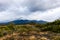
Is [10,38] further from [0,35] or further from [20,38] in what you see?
[0,35]

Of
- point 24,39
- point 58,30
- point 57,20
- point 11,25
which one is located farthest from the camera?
point 57,20

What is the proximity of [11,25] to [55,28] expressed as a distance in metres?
6.01

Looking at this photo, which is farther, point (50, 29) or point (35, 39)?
point (50, 29)

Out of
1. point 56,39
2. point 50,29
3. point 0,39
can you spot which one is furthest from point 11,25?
point 56,39

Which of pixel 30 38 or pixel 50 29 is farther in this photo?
pixel 50 29

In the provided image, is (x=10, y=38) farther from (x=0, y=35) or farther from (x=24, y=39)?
(x=0, y=35)

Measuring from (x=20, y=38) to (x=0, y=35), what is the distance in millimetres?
3248

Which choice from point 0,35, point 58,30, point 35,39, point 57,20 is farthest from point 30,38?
point 57,20

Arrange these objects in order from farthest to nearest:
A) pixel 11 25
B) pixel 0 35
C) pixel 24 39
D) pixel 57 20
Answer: pixel 57 20
pixel 11 25
pixel 0 35
pixel 24 39

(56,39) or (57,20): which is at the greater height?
(57,20)

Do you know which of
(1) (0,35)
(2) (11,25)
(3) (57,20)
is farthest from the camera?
(3) (57,20)

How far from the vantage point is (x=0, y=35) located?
61.7 ft

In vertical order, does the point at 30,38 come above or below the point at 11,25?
below

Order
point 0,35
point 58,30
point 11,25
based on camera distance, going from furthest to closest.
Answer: point 11,25 < point 58,30 < point 0,35
